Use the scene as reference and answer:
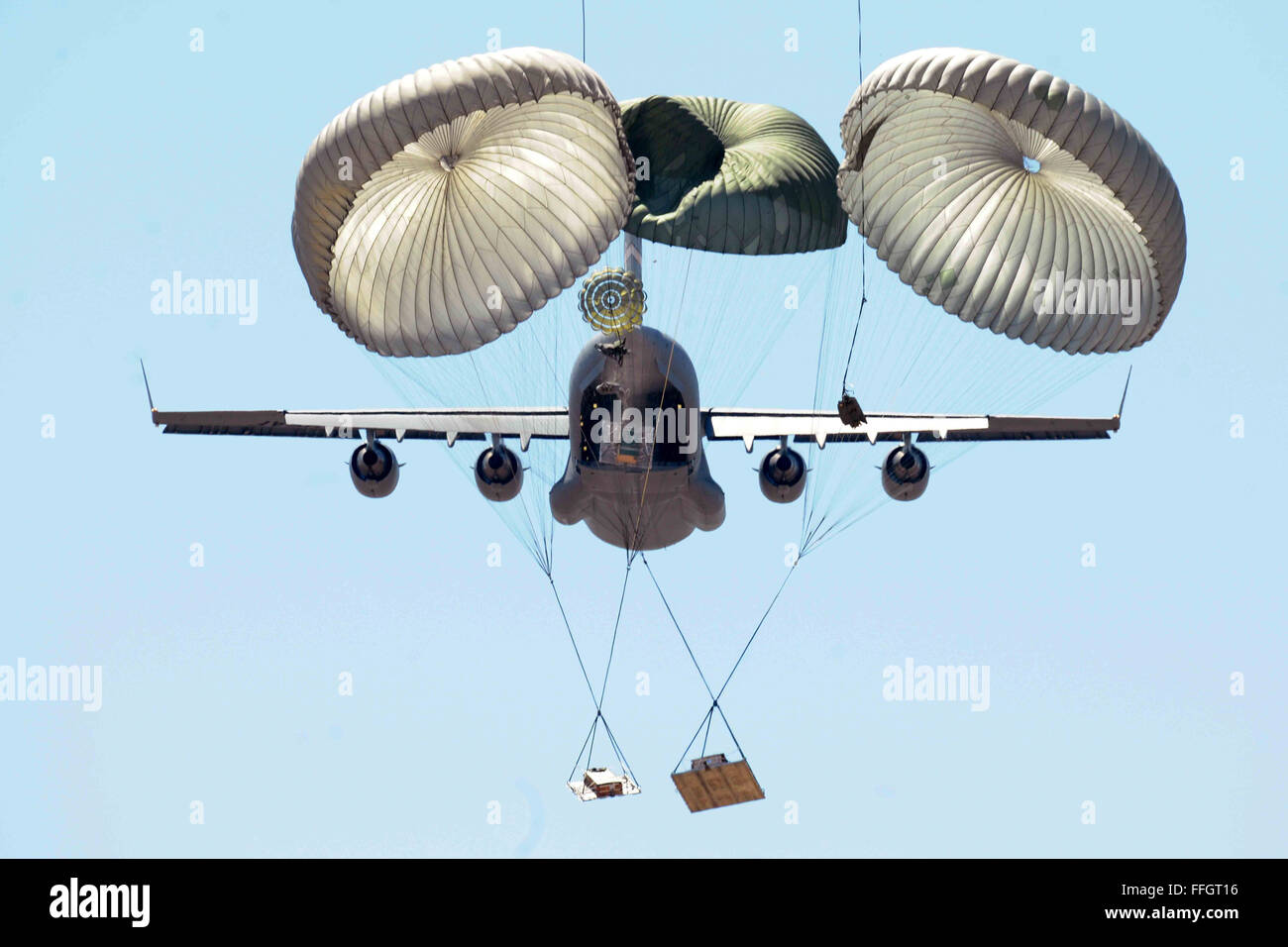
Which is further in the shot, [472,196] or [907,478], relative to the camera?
[907,478]

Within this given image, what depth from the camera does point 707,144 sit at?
47562mm

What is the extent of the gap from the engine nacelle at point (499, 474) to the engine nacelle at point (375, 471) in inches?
81.7

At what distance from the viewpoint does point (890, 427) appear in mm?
56000

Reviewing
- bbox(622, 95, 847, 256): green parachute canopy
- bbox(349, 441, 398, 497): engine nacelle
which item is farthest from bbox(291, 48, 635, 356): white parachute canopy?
bbox(349, 441, 398, 497): engine nacelle

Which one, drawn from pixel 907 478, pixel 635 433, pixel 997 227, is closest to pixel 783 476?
pixel 907 478

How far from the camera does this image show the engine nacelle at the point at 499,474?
54688mm

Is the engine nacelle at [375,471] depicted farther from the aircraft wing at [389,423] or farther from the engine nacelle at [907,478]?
the engine nacelle at [907,478]

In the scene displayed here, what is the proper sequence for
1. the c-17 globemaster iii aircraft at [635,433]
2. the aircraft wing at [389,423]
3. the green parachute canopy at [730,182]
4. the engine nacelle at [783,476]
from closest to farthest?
the green parachute canopy at [730,182], the c-17 globemaster iii aircraft at [635,433], the engine nacelle at [783,476], the aircraft wing at [389,423]

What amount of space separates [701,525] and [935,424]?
7.24m

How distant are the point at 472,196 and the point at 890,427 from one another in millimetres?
15569

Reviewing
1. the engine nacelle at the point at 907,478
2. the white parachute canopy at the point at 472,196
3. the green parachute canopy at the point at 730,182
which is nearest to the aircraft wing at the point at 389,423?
the engine nacelle at the point at 907,478

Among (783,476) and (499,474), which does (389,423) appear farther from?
(783,476)
